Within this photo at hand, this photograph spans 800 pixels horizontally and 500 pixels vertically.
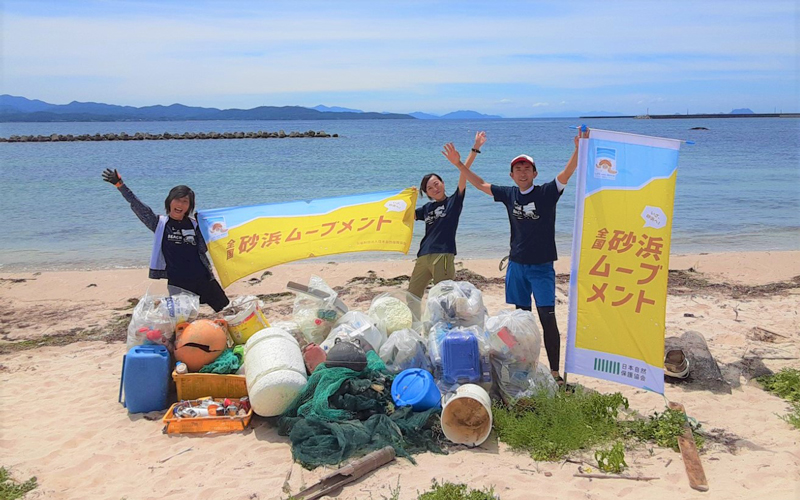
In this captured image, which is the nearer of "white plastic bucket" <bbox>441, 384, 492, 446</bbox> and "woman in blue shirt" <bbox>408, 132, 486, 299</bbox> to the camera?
"white plastic bucket" <bbox>441, 384, 492, 446</bbox>

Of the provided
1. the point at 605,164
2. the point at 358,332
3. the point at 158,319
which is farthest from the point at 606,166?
the point at 158,319

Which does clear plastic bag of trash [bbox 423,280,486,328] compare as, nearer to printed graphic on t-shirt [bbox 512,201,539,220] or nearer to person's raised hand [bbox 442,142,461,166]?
printed graphic on t-shirt [bbox 512,201,539,220]

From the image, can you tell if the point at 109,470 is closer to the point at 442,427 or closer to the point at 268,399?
the point at 268,399

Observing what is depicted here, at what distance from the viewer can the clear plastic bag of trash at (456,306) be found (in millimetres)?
5887

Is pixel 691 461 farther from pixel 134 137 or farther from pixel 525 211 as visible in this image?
pixel 134 137

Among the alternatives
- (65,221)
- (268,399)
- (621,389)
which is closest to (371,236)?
(268,399)

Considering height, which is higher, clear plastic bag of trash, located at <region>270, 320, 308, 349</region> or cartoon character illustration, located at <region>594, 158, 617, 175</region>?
cartoon character illustration, located at <region>594, 158, 617, 175</region>

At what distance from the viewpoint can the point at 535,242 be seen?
578 centimetres

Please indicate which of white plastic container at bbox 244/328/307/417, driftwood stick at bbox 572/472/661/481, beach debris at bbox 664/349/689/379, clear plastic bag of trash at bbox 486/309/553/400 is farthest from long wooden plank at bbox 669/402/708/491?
white plastic container at bbox 244/328/307/417

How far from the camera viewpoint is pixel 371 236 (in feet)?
22.7

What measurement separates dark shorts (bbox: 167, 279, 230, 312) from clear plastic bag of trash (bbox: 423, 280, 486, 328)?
222 cm

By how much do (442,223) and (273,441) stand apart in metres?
2.88

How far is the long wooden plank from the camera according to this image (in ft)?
14.0

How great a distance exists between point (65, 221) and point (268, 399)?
1611cm
